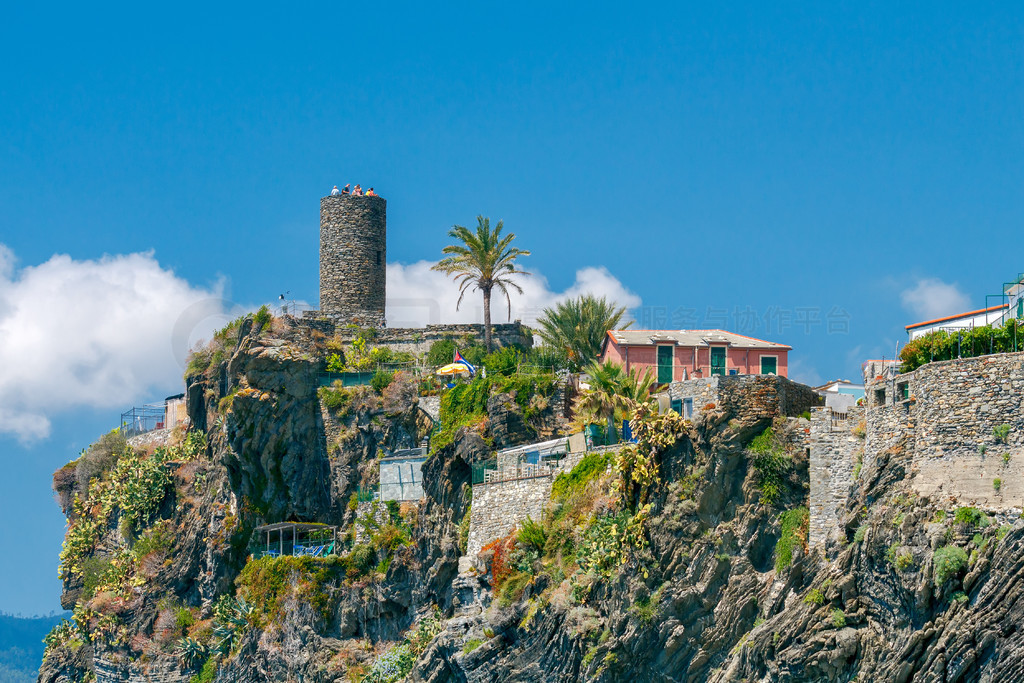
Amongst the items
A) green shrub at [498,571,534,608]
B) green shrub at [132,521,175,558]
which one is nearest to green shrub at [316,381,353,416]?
green shrub at [132,521,175,558]

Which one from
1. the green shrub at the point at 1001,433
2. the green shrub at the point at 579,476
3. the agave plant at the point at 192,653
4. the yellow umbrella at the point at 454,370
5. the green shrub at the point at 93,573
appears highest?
the yellow umbrella at the point at 454,370

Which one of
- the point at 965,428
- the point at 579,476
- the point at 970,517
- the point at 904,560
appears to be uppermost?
the point at 965,428

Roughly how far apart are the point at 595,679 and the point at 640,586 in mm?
3282

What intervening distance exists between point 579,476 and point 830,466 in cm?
1014

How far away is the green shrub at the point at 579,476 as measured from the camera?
42781 mm

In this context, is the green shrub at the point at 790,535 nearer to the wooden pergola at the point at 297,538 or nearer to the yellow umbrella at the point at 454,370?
the yellow umbrella at the point at 454,370

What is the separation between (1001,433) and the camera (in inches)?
1163

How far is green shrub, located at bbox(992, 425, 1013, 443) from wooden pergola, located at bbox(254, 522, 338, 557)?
3234 centimetres

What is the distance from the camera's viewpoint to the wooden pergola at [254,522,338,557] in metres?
56.0

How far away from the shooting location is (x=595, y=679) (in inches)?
1526

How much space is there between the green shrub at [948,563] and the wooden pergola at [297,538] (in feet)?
A: 104

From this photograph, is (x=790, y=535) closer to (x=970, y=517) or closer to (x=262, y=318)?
(x=970, y=517)

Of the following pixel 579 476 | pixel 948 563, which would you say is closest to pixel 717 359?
pixel 579 476

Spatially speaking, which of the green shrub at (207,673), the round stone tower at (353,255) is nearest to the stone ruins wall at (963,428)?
the green shrub at (207,673)
